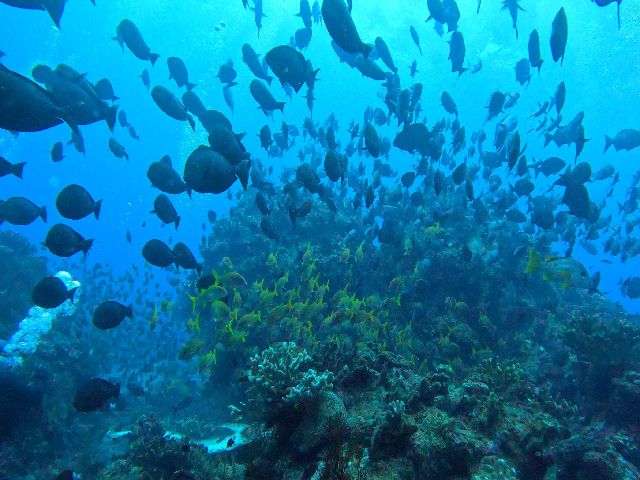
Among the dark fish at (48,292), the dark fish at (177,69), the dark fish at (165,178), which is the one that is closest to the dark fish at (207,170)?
the dark fish at (165,178)

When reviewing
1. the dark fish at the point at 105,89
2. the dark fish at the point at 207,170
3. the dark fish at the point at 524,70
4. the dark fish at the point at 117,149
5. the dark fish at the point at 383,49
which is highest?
the dark fish at the point at 524,70

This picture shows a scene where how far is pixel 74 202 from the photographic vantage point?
6.17 metres

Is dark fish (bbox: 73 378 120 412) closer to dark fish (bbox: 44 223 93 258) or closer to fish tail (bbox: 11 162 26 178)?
dark fish (bbox: 44 223 93 258)

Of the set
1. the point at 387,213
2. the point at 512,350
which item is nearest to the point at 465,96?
the point at 387,213

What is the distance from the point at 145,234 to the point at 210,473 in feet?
391

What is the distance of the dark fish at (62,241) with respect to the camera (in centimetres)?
616

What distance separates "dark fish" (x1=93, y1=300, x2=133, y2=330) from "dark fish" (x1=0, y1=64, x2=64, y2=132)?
132 inches

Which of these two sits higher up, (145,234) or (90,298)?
(145,234)

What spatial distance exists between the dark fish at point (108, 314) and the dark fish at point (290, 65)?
4.93 m

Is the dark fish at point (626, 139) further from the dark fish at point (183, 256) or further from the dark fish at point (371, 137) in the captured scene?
the dark fish at point (183, 256)

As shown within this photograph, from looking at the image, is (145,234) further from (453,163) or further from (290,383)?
(290,383)

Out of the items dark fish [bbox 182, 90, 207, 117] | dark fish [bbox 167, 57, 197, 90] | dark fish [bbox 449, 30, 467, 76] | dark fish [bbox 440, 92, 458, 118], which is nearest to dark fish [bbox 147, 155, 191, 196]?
dark fish [bbox 182, 90, 207, 117]

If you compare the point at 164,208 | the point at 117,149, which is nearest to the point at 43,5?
the point at 164,208

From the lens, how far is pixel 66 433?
9.92 metres
